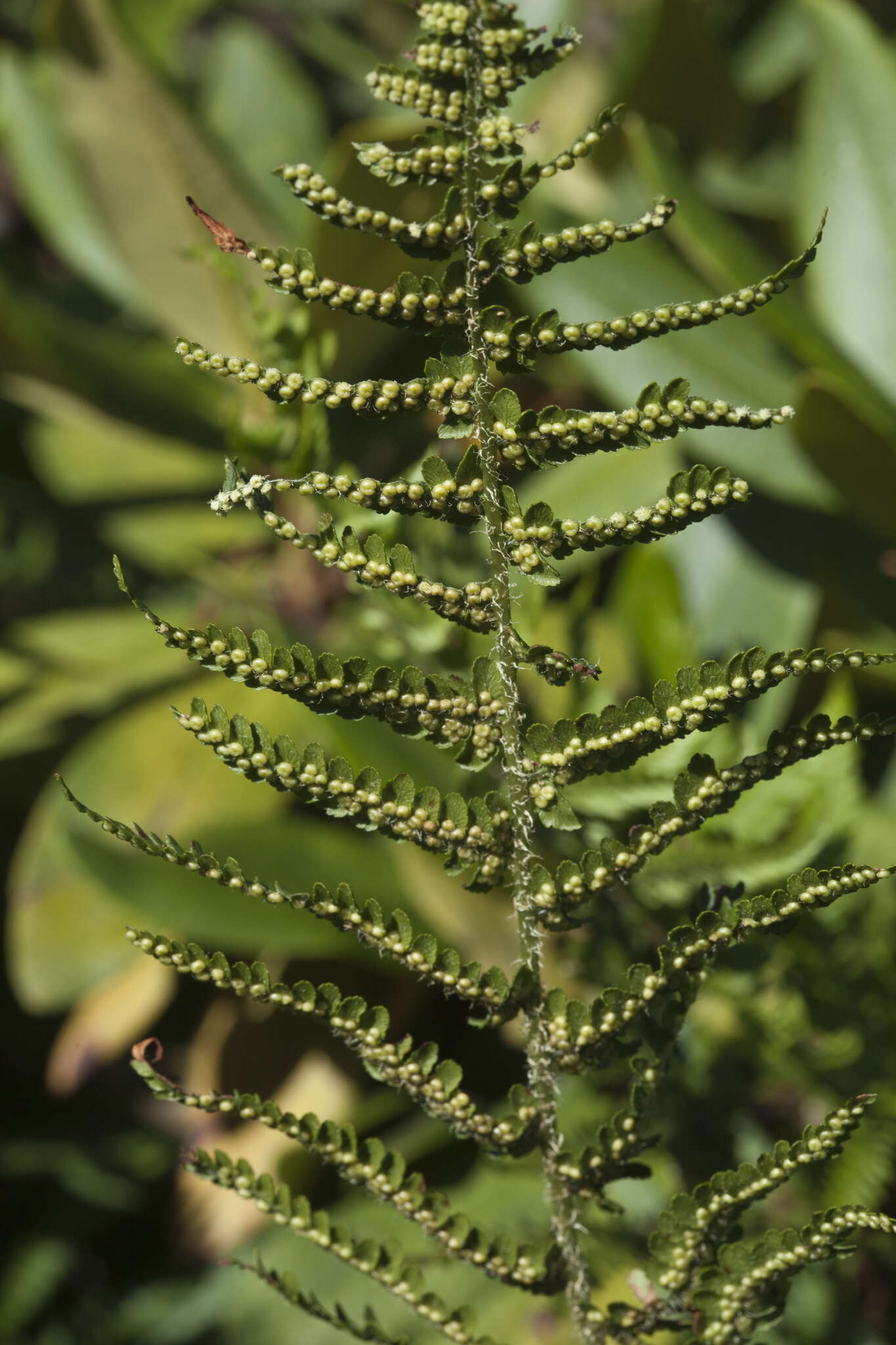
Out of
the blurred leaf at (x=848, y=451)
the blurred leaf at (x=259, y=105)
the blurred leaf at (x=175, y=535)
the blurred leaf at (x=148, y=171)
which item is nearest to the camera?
the blurred leaf at (x=848, y=451)

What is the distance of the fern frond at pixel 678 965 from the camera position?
0.82 metres

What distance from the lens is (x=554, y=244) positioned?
785mm

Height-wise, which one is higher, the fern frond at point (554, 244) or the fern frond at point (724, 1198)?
the fern frond at point (554, 244)

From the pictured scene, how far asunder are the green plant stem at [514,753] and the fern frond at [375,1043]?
30 millimetres

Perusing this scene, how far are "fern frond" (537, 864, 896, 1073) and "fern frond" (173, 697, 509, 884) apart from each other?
13 centimetres

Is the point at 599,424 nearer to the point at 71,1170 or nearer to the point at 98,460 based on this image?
the point at 71,1170

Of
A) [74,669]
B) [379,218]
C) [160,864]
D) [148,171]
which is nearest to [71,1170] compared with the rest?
[160,864]

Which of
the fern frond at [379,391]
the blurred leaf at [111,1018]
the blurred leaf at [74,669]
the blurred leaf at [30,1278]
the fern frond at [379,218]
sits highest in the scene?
the fern frond at [379,218]

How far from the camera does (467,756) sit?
889mm

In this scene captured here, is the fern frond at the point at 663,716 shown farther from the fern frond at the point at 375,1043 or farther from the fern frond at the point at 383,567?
the fern frond at the point at 375,1043

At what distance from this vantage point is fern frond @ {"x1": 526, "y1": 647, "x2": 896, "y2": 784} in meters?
0.80

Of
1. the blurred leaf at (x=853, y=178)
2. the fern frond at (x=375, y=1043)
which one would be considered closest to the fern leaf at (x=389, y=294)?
the fern frond at (x=375, y=1043)

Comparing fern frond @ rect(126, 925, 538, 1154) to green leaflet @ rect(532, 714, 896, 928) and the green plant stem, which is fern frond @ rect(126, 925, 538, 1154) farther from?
green leaflet @ rect(532, 714, 896, 928)

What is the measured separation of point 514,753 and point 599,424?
0.78 feet
